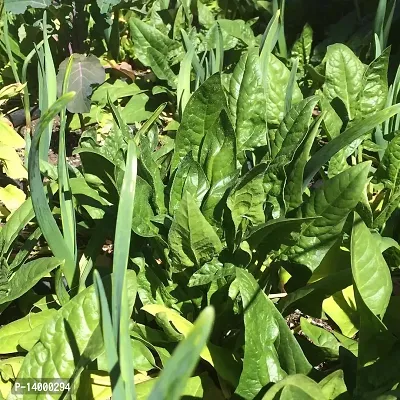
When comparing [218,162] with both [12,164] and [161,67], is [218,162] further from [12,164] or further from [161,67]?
[161,67]

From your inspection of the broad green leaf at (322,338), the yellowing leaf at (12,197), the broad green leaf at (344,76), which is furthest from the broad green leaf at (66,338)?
the broad green leaf at (344,76)

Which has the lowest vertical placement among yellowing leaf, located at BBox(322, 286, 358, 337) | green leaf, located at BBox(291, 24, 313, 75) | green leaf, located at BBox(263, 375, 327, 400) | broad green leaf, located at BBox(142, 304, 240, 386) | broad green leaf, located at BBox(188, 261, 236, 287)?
yellowing leaf, located at BBox(322, 286, 358, 337)

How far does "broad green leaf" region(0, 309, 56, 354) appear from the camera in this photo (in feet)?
3.46

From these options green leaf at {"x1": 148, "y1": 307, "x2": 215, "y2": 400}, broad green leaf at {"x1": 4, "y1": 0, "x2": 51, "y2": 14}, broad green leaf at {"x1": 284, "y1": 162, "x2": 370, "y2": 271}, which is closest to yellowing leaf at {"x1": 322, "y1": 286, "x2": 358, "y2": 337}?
broad green leaf at {"x1": 284, "y1": 162, "x2": 370, "y2": 271}

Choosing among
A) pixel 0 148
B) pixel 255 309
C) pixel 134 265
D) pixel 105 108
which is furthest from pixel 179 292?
pixel 105 108

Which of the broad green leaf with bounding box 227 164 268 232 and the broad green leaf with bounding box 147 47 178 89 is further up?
the broad green leaf with bounding box 147 47 178 89

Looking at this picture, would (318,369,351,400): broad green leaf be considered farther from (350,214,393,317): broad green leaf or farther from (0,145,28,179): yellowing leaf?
(0,145,28,179): yellowing leaf

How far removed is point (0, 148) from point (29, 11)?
2.85ft

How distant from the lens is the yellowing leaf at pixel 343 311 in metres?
1.13

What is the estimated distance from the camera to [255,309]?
2.87ft

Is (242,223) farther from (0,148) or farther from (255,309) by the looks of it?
(0,148)

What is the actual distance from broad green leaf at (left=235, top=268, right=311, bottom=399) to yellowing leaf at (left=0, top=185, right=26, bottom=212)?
73 cm

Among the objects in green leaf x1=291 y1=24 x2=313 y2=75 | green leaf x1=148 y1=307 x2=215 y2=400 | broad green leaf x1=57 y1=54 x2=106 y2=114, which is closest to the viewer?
green leaf x1=148 y1=307 x2=215 y2=400

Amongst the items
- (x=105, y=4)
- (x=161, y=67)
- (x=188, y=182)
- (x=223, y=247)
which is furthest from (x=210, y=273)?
(x=105, y=4)
